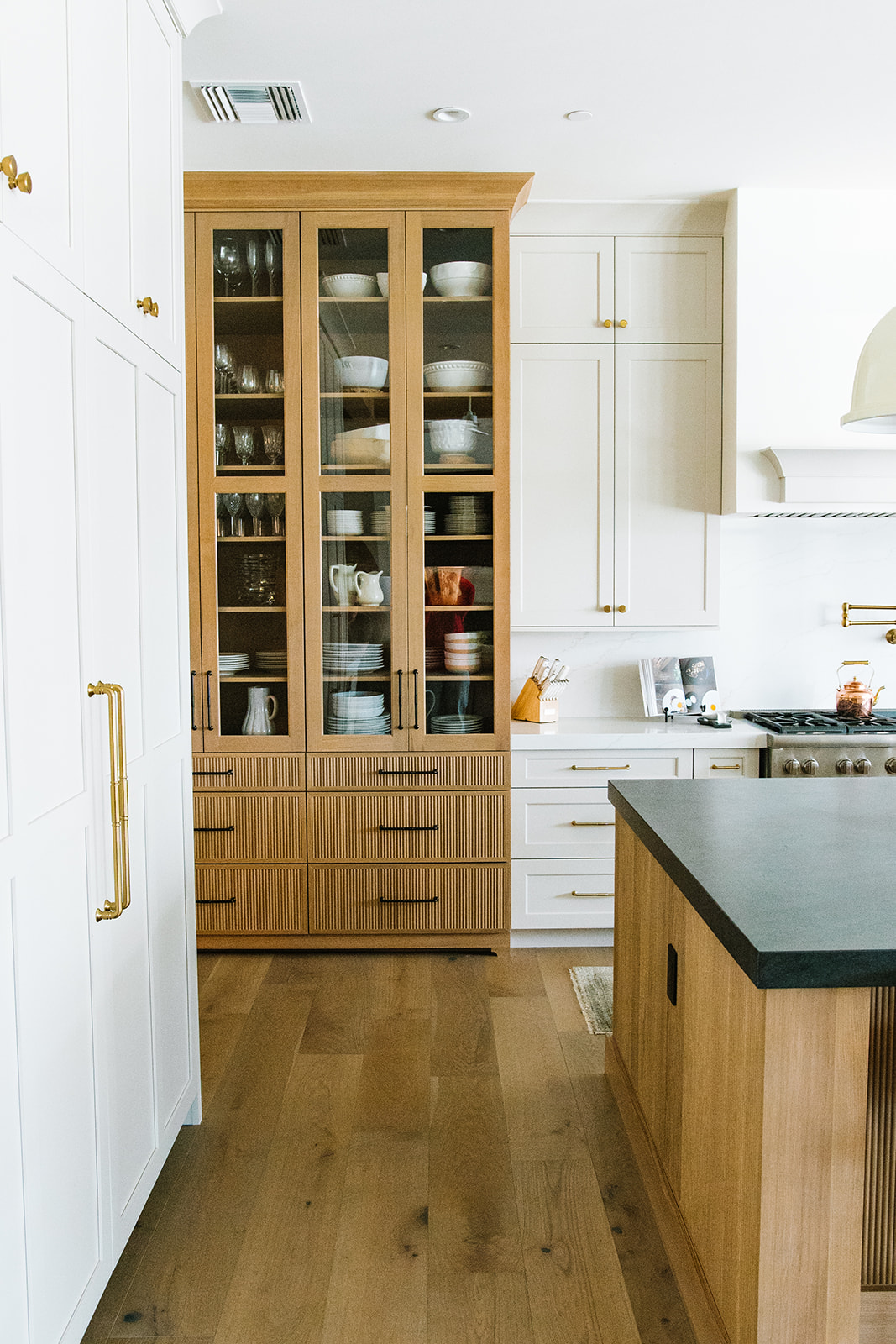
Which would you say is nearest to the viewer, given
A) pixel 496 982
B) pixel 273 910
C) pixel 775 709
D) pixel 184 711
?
pixel 184 711

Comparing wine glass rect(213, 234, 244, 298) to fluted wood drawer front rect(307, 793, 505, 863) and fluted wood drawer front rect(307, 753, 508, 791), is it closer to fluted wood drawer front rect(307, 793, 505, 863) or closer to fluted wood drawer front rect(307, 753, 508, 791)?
fluted wood drawer front rect(307, 753, 508, 791)

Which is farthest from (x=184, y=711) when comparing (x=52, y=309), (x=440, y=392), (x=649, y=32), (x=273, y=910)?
(x=649, y=32)

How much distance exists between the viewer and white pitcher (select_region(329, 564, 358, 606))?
11.4ft

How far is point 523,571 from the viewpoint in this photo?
12.5ft

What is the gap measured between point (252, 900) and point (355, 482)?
60.9 inches

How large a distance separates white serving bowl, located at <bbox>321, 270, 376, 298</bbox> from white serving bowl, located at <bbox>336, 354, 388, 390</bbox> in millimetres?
211

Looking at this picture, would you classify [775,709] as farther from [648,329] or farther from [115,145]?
[115,145]

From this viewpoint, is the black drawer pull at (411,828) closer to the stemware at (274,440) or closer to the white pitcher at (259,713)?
the white pitcher at (259,713)

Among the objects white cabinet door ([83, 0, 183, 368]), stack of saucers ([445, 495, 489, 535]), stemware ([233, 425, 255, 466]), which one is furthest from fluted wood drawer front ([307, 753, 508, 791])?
white cabinet door ([83, 0, 183, 368])

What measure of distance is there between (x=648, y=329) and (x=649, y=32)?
4.37 ft

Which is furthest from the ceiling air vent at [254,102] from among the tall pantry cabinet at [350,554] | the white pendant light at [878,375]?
the white pendant light at [878,375]

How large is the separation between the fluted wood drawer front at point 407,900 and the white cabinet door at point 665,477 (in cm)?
115

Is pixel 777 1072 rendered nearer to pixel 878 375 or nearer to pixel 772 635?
pixel 878 375

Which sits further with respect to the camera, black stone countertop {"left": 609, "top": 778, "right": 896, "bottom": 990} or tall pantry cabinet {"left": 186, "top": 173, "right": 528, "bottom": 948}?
tall pantry cabinet {"left": 186, "top": 173, "right": 528, "bottom": 948}
